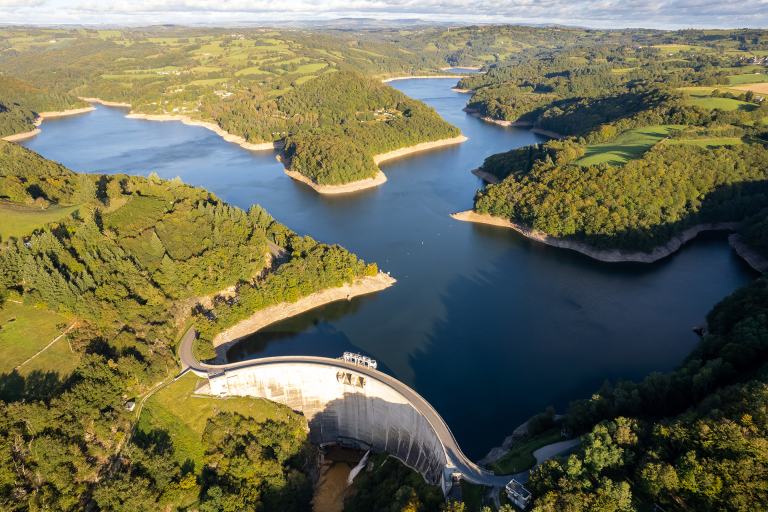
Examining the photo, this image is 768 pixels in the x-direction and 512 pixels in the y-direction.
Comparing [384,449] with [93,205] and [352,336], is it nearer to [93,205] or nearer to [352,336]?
[352,336]

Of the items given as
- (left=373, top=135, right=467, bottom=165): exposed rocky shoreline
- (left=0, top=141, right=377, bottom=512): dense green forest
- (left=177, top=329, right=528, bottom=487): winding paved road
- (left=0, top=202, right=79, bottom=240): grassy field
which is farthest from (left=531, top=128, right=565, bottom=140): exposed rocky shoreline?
(left=0, top=202, right=79, bottom=240): grassy field

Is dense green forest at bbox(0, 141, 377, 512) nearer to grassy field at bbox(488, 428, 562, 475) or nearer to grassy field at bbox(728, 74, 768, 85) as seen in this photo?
grassy field at bbox(488, 428, 562, 475)

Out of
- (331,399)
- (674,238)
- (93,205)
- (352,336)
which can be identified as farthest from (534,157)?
(93,205)

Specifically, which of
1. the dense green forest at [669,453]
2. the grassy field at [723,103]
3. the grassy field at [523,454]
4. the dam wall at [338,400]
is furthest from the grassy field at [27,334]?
the grassy field at [723,103]

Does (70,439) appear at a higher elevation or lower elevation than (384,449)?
higher

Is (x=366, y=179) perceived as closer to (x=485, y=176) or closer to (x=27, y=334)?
(x=485, y=176)

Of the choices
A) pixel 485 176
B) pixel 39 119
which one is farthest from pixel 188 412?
pixel 39 119
